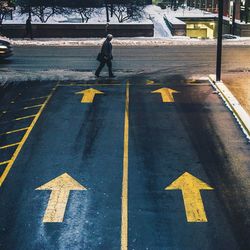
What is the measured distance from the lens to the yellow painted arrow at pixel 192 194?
8.49 m

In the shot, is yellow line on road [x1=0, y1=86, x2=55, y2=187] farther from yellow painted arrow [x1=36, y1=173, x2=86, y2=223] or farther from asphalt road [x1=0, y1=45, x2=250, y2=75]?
asphalt road [x1=0, y1=45, x2=250, y2=75]

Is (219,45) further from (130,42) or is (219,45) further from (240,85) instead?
(130,42)

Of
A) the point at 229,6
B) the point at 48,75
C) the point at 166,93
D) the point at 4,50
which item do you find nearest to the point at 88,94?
the point at 166,93

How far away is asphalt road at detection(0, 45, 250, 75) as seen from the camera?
22.1 metres

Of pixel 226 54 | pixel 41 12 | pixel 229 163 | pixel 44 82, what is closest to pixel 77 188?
pixel 229 163

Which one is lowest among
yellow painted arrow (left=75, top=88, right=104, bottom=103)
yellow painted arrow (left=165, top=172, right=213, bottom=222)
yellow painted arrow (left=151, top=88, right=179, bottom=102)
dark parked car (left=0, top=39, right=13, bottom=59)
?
yellow painted arrow (left=165, top=172, right=213, bottom=222)

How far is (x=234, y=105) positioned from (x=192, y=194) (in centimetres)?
665

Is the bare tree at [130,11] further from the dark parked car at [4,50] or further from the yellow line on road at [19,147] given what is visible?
the yellow line on road at [19,147]

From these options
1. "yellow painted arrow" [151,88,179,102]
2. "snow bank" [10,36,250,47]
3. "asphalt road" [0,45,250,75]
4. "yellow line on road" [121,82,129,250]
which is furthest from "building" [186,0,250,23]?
"yellow line on road" [121,82,129,250]

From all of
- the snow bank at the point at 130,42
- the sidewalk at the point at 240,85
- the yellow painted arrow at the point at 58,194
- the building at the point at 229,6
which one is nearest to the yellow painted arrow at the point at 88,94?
the sidewalk at the point at 240,85

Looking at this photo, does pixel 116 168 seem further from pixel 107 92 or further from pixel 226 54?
pixel 226 54

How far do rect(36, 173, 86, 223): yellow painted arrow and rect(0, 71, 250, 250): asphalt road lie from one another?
20 millimetres

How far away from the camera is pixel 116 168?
10.6 m

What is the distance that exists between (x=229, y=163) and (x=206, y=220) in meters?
2.86
